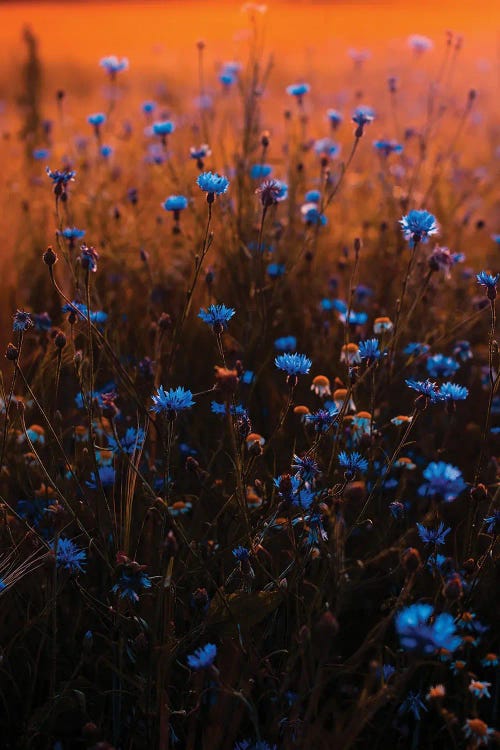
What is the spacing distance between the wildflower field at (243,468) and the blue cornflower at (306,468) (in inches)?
0.6

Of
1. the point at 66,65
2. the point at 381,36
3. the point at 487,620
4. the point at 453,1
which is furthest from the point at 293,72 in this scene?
the point at 453,1

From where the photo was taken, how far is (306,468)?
1487 millimetres

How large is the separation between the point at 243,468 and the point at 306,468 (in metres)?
0.12

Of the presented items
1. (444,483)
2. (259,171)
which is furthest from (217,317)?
(259,171)

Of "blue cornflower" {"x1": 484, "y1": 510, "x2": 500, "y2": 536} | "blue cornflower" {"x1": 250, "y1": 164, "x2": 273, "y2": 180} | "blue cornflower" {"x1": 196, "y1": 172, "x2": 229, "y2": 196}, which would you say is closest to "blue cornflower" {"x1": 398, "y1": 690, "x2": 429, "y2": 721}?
"blue cornflower" {"x1": 484, "y1": 510, "x2": 500, "y2": 536}

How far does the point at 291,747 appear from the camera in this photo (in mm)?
1195

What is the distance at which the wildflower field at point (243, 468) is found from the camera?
1338mm

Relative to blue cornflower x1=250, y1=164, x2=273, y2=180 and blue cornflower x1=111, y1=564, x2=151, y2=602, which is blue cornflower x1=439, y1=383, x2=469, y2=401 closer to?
blue cornflower x1=111, y1=564, x2=151, y2=602

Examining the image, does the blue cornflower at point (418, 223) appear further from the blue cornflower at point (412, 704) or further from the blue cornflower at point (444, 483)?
the blue cornflower at point (412, 704)

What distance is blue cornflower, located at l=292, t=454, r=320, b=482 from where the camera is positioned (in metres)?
1.48

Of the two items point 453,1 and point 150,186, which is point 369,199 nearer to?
point 150,186

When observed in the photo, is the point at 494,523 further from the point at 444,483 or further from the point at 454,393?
the point at 444,483

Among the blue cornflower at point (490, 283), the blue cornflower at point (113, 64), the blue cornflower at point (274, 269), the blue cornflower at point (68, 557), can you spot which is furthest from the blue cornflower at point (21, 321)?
the blue cornflower at point (113, 64)

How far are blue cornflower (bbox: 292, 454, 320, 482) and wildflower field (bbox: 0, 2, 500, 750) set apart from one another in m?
0.02
